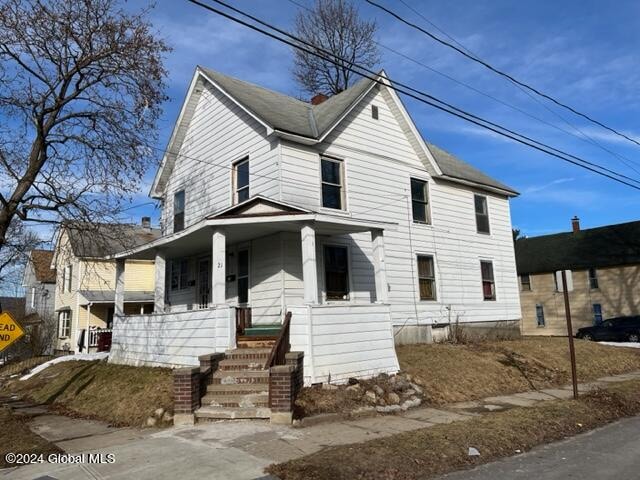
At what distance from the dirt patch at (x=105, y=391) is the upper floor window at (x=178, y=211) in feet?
17.5

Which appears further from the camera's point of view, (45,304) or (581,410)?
(45,304)

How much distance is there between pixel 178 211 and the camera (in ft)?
61.4

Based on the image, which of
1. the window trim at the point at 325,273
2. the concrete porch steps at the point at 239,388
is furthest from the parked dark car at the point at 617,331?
the concrete porch steps at the point at 239,388

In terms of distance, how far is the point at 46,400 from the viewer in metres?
13.7

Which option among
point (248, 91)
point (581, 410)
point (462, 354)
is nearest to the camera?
point (581, 410)

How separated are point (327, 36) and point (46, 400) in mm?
27650

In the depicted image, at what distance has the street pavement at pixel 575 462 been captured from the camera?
616cm

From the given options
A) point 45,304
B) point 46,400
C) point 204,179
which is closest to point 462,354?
point 204,179

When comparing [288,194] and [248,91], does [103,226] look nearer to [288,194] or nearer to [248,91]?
[288,194]

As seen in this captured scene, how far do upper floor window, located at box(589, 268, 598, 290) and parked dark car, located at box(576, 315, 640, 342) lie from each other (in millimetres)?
6142

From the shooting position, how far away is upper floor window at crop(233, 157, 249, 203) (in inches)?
607

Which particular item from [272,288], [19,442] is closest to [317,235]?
[272,288]

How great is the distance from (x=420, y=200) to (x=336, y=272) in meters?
5.22

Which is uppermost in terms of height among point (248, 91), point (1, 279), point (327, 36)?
point (327, 36)
